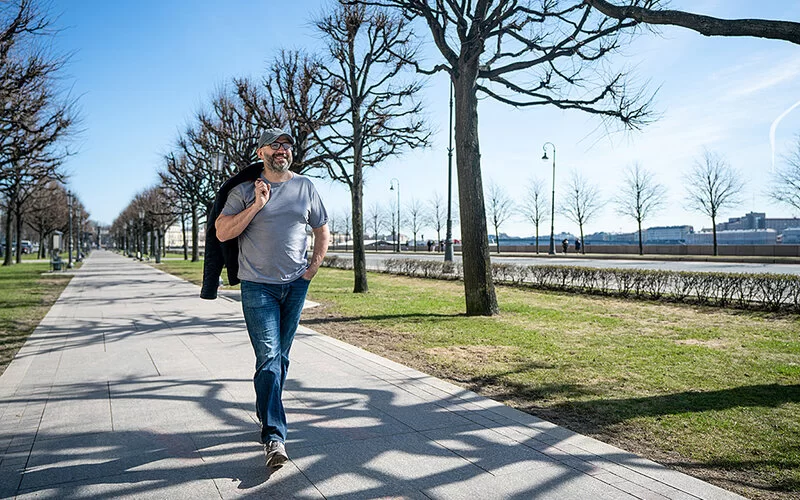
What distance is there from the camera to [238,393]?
202 inches

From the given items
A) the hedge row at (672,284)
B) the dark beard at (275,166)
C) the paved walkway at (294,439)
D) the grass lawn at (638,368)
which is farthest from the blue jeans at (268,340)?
the hedge row at (672,284)

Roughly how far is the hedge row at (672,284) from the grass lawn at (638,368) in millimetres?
673

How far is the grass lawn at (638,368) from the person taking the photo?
3.80 m

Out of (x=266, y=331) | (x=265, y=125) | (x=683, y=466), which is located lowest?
(x=683, y=466)

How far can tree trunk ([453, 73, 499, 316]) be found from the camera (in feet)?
34.5

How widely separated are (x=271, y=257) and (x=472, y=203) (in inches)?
287

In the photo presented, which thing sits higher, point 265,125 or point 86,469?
point 265,125

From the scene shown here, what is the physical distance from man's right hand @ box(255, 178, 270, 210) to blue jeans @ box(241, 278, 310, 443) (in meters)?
0.49

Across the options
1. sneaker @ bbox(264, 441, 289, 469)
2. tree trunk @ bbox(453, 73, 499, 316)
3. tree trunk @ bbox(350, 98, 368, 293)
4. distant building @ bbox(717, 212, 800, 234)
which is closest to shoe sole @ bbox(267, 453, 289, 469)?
sneaker @ bbox(264, 441, 289, 469)

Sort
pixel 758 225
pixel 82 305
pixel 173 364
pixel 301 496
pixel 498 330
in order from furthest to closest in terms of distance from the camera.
Answer: pixel 758 225
pixel 82 305
pixel 498 330
pixel 173 364
pixel 301 496

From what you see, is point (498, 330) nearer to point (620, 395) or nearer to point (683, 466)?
point (620, 395)

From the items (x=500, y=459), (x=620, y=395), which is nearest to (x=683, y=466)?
(x=500, y=459)

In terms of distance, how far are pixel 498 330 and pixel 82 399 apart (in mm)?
5704

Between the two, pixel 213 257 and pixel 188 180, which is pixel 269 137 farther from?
pixel 188 180
